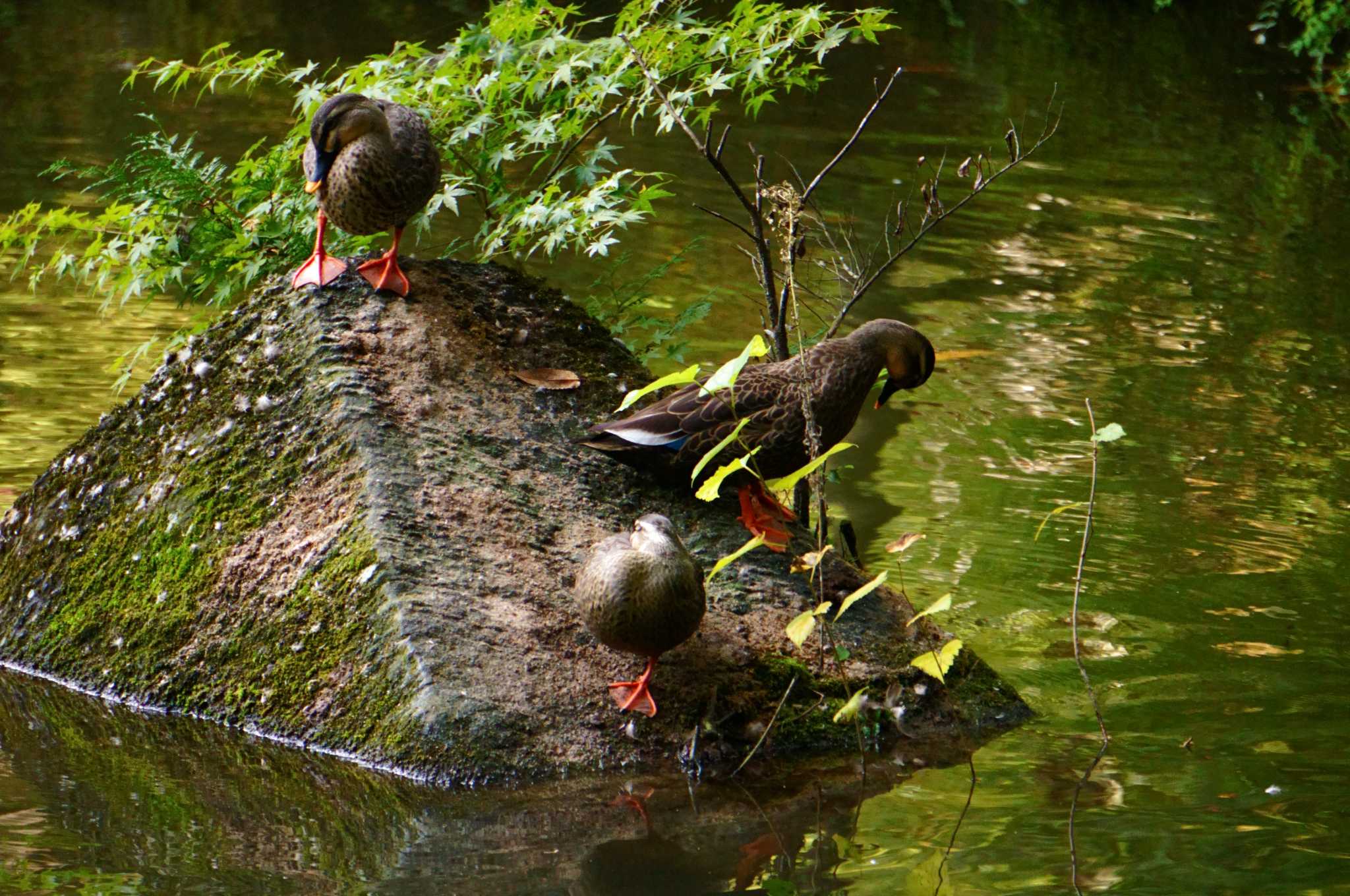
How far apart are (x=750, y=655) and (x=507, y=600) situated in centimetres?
71

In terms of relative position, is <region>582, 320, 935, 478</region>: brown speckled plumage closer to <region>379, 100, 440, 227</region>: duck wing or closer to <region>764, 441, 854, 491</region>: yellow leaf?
<region>764, 441, 854, 491</region>: yellow leaf

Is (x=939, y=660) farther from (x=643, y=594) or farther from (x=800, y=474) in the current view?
(x=643, y=594)

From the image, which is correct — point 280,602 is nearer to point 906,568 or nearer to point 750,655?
point 750,655

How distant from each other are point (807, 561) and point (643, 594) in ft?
1.49

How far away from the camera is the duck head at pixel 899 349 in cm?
488

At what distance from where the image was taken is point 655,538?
161 inches

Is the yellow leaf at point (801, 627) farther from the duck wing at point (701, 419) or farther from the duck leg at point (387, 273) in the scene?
the duck leg at point (387, 273)

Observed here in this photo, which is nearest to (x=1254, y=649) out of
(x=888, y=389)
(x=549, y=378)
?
(x=888, y=389)

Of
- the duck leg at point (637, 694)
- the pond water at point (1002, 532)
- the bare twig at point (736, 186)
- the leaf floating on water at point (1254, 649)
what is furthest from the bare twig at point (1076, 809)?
the bare twig at point (736, 186)

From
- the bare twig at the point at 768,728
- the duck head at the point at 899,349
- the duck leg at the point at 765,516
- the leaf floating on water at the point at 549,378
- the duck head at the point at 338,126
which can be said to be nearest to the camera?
the bare twig at the point at 768,728

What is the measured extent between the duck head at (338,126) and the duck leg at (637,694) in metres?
1.81

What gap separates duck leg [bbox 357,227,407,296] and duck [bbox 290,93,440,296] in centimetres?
13

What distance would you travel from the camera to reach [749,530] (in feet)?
15.6

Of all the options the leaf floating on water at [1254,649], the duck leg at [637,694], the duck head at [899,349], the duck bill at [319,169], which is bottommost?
the leaf floating on water at [1254,649]
